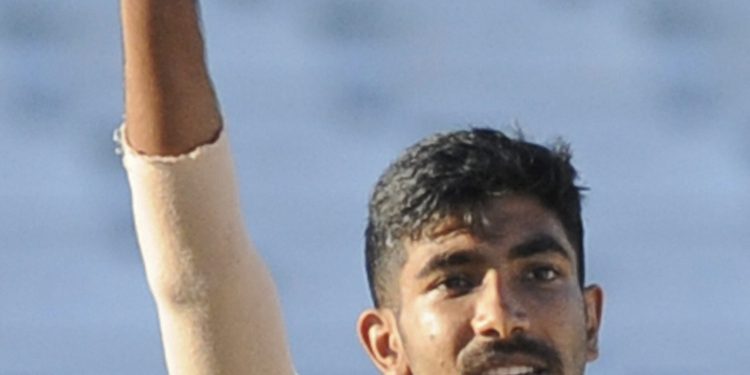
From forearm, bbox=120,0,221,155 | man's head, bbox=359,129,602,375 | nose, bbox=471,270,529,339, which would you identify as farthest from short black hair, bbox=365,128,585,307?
forearm, bbox=120,0,221,155

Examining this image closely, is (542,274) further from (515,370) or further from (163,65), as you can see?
(163,65)

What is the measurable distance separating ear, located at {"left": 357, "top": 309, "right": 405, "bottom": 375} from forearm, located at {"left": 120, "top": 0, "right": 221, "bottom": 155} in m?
0.40

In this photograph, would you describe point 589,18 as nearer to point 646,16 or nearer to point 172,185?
point 646,16

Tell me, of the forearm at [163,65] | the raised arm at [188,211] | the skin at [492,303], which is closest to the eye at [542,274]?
the skin at [492,303]

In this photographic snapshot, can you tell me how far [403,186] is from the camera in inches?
151

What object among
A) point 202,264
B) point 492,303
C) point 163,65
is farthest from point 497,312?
point 163,65

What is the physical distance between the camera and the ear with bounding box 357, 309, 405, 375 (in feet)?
12.4

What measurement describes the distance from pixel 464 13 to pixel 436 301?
5.32 m

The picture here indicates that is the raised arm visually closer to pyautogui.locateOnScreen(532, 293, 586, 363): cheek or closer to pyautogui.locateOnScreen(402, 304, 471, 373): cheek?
pyautogui.locateOnScreen(402, 304, 471, 373): cheek

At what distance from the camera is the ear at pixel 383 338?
12.4 ft

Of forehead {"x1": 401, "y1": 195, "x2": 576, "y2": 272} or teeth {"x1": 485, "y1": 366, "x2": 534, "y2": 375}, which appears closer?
teeth {"x1": 485, "y1": 366, "x2": 534, "y2": 375}

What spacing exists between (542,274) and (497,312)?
86 mm

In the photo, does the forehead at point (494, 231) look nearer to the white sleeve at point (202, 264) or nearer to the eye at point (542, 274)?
the eye at point (542, 274)

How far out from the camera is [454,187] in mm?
3785
